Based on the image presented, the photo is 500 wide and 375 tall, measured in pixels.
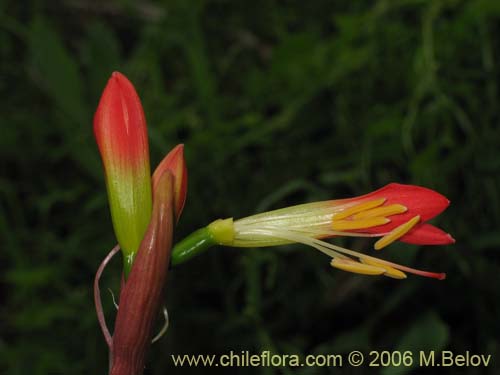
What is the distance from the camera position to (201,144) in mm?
1696

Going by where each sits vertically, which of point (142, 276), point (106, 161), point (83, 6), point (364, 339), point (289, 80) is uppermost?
point (83, 6)

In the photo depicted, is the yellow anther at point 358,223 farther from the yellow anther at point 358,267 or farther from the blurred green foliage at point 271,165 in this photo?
the blurred green foliage at point 271,165

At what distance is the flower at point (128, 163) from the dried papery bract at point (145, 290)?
1.3 inches

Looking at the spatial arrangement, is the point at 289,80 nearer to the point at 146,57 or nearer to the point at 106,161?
the point at 146,57

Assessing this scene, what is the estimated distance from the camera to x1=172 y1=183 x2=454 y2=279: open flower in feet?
2.20

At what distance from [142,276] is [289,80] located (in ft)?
4.20

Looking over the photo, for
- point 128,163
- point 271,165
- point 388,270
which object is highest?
point 271,165

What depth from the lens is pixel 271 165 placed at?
1.81 metres

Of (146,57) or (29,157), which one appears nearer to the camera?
(29,157)

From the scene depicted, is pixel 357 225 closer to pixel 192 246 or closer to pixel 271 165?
pixel 192 246

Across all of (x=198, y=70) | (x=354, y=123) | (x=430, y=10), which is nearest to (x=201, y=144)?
(x=198, y=70)

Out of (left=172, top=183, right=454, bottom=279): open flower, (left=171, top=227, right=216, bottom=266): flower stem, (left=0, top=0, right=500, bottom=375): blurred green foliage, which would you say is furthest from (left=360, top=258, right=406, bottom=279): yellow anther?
(left=0, top=0, right=500, bottom=375): blurred green foliage

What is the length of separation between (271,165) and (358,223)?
114 centimetres

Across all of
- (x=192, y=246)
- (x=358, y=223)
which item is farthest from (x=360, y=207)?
(x=192, y=246)
